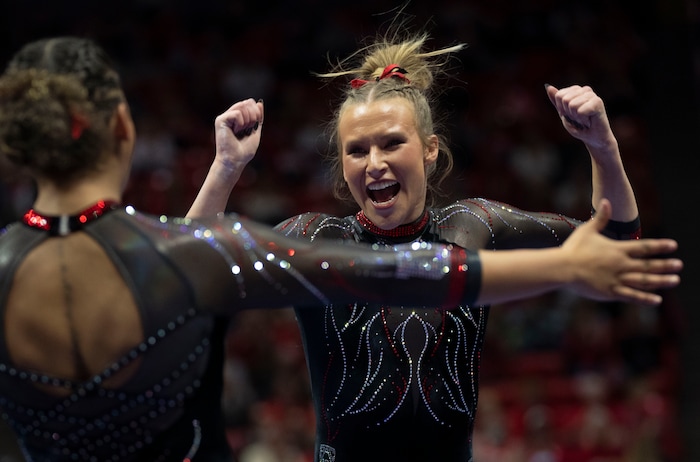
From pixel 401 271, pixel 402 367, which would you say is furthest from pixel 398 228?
pixel 401 271

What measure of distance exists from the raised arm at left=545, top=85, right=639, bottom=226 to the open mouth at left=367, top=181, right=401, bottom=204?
508 millimetres

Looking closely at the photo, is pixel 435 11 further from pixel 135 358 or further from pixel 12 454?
pixel 135 358

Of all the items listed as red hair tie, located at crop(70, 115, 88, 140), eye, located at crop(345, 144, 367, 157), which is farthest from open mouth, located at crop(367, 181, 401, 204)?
red hair tie, located at crop(70, 115, 88, 140)

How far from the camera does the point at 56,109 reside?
5.83 ft

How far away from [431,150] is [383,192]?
0.25 m

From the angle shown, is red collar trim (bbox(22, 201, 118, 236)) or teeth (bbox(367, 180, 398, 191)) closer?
red collar trim (bbox(22, 201, 118, 236))

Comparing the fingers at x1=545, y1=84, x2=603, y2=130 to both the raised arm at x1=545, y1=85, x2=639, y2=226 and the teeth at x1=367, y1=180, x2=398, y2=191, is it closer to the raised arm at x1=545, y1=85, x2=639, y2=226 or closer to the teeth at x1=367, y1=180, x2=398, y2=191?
the raised arm at x1=545, y1=85, x2=639, y2=226

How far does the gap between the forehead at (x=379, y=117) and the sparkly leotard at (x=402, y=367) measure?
306mm

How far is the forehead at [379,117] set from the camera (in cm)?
275

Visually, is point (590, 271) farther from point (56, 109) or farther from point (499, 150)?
point (499, 150)

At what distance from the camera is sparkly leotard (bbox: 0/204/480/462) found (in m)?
1.82

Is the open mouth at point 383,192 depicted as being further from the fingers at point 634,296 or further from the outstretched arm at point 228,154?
the fingers at point 634,296

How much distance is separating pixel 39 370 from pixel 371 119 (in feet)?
4.23

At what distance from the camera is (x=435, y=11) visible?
9570mm
